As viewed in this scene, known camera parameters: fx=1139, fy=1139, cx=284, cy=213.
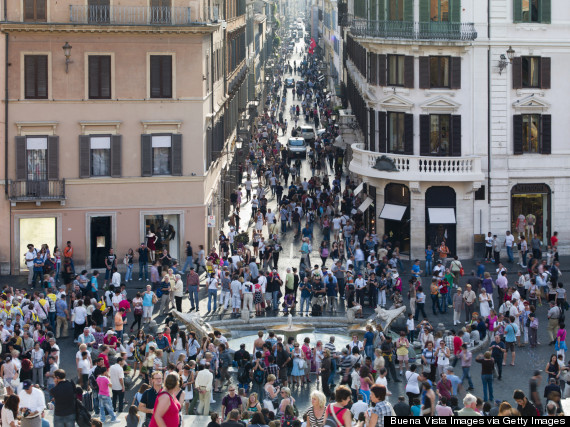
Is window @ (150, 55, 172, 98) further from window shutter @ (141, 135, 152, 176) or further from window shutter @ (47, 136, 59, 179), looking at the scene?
window shutter @ (47, 136, 59, 179)

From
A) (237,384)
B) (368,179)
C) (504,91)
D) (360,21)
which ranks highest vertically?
(360,21)

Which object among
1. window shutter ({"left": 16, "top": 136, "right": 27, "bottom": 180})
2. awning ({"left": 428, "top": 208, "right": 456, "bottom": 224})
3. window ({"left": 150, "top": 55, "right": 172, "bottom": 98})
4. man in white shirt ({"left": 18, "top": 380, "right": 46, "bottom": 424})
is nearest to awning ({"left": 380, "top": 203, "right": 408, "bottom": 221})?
awning ({"left": 428, "top": 208, "right": 456, "bottom": 224})

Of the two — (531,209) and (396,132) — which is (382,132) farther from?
(531,209)

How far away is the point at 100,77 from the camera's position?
46625 mm

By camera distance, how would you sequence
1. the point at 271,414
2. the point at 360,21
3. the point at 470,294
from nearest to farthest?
1. the point at 271,414
2. the point at 470,294
3. the point at 360,21

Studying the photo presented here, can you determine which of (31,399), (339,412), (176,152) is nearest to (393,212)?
(176,152)

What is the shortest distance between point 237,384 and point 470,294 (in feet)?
32.9

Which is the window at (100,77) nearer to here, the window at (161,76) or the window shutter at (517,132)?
the window at (161,76)

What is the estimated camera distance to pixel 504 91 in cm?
5078

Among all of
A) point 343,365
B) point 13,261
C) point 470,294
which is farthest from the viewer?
point 13,261

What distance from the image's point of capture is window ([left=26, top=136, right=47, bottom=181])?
1813 inches

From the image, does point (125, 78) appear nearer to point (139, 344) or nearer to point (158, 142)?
point (158, 142)

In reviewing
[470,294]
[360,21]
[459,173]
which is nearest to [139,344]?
[470,294]

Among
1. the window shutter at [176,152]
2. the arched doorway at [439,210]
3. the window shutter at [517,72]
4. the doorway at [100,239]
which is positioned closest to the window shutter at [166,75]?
the window shutter at [176,152]
